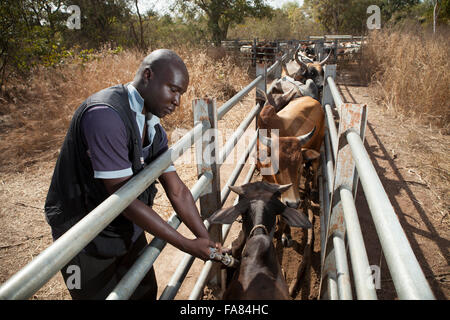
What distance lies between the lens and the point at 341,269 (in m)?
1.51

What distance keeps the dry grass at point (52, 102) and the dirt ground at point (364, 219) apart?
27.0 inches

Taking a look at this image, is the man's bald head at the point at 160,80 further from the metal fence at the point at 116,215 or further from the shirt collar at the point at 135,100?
the metal fence at the point at 116,215

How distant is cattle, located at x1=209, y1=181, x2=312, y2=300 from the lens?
1545mm

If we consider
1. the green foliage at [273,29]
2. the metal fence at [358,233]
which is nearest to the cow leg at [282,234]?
the metal fence at [358,233]

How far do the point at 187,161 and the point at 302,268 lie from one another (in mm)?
3330

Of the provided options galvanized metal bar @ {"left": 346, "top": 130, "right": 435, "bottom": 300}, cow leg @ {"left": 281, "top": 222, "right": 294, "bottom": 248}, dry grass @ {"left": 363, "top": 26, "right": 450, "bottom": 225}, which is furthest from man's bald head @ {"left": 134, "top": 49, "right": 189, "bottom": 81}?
dry grass @ {"left": 363, "top": 26, "right": 450, "bottom": 225}

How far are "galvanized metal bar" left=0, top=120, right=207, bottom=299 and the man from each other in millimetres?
235

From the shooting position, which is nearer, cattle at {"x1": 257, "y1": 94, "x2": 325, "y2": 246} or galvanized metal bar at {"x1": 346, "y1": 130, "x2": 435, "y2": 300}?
galvanized metal bar at {"x1": 346, "y1": 130, "x2": 435, "y2": 300}

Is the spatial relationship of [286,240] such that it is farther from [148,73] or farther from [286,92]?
[286,92]

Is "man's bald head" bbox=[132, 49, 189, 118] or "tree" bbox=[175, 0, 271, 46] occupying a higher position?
"tree" bbox=[175, 0, 271, 46]

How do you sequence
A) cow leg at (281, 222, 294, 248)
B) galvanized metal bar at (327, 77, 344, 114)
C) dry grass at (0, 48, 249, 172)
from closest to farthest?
galvanized metal bar at (327, 77, 344, 114) < cow leg at (281, 222, 294, 248) < dry grass at (0, 48, 249, 172)

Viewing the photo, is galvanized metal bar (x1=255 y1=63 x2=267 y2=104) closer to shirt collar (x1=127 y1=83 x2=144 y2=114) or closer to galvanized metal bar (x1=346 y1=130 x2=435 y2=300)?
shirt collar (x1=127 y1=83 x2=144 y2=114)

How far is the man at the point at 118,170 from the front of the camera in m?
1.33

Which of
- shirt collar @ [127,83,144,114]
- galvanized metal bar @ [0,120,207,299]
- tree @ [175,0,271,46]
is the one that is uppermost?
tree @ [175,0,271,46]
